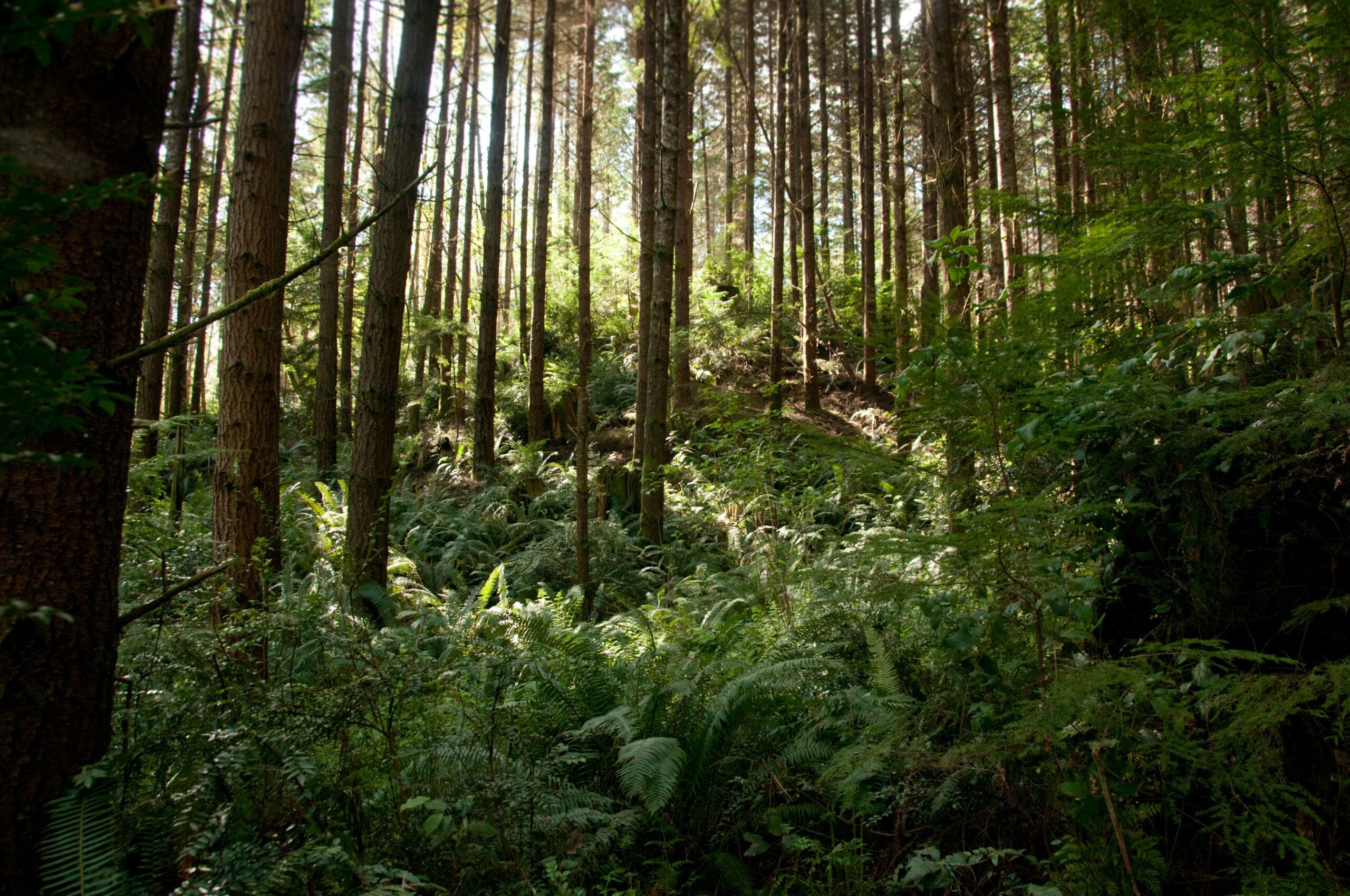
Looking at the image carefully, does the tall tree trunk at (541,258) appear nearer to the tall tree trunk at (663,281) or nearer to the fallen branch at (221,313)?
the tall tree trunk at (663,281)

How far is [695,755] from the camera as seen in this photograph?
3.51m

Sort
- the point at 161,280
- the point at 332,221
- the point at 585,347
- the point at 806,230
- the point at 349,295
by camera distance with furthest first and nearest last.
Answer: the point at 349,295 → the point at 806,230 → the point at 332,221 → the point at 585,347 → the point at 161,280

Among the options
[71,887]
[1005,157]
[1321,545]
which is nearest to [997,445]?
[1321,545]

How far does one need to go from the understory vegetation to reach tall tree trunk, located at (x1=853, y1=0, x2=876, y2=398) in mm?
10024

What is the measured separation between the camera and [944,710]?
3.26 m

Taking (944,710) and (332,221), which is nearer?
(944,710)

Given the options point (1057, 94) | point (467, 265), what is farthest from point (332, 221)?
point (1057, 94)

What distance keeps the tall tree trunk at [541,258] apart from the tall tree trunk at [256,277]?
7948mm

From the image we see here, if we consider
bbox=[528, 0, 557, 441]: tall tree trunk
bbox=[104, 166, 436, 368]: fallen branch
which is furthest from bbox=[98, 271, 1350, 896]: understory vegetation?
bbox=[528, 0, 557, 441]: tall tree trunk

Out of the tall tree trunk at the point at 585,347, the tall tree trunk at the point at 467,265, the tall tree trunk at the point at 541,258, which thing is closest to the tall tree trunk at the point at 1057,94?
the tall tree trunk at the point at 585,347

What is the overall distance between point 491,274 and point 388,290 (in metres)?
6.69

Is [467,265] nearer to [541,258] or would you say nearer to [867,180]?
[541,258]

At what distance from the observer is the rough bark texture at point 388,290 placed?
22.4 feet

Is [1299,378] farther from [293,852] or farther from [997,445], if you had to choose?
[293,852]
